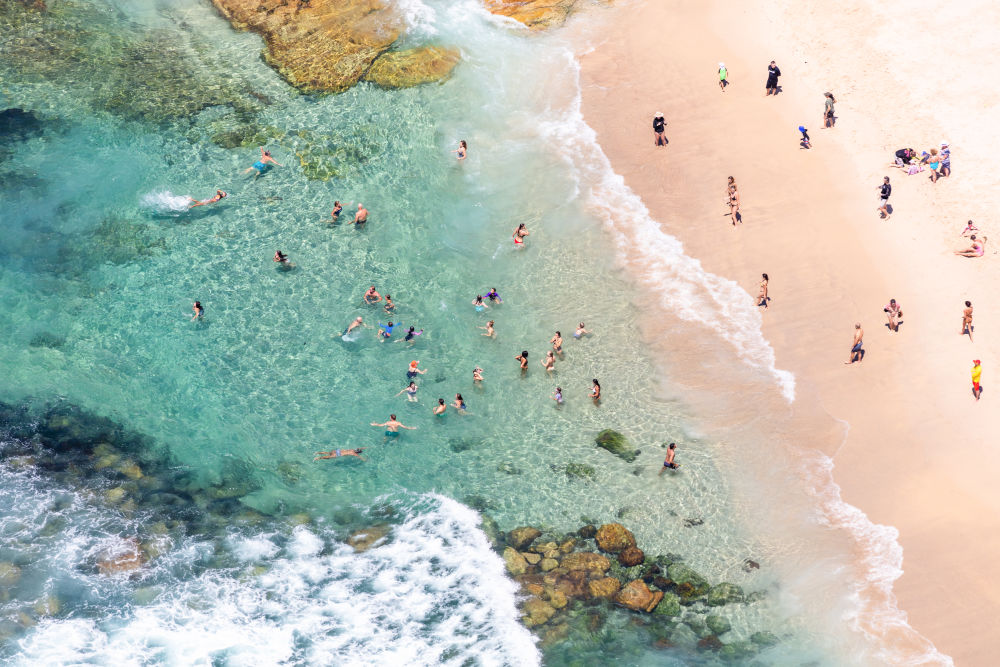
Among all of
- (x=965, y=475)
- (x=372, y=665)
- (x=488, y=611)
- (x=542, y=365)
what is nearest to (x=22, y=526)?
(x=372, y=665)

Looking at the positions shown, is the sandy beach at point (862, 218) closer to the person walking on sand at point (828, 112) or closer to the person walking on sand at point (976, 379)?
the person walking on sand at point (976, 379)

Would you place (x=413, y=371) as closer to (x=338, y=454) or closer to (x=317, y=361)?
(x=317, y=361)

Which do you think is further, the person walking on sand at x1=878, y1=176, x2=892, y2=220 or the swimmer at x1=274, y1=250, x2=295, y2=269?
the person walking on sand at x1=878, y1=176, x2=892, y2=220

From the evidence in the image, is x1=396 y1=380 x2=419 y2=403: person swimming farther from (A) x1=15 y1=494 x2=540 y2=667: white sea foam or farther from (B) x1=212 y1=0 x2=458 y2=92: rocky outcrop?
(B) x1=212 y1=0 x2=458 y2=92: rocky outcrop

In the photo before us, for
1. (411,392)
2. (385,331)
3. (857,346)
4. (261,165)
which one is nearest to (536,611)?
(411,392)

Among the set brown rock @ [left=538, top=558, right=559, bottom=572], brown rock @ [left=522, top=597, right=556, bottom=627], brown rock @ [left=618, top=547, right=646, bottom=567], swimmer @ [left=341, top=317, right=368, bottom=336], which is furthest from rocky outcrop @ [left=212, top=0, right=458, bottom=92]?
brown rock @ [left=522, top=597, right=556, bottom=627]

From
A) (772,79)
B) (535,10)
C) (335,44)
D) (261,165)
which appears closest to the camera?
(261,165)

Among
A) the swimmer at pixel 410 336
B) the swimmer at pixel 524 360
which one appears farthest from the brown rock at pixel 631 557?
the swimmer at pixel 410 336

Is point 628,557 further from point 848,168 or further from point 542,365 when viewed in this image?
point 848,168
